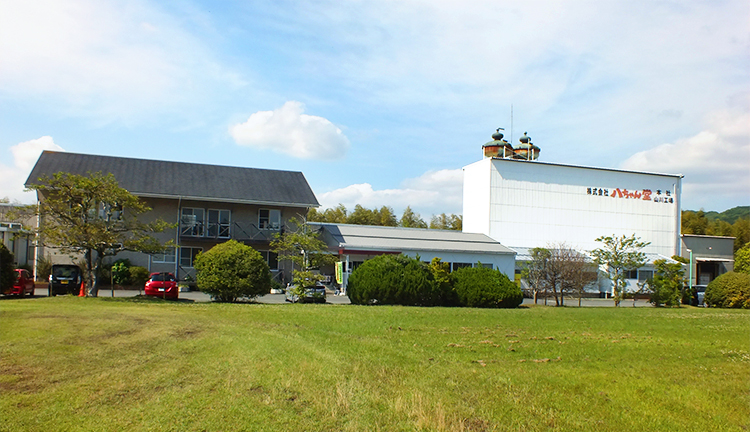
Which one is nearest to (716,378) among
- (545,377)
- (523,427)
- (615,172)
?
(545,377)

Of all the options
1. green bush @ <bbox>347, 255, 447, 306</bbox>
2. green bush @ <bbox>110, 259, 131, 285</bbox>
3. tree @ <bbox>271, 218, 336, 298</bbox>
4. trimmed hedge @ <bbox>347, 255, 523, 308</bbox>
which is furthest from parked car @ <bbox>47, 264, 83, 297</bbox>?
green bush @ <bbox>347, 255, 447, 306</bbox>

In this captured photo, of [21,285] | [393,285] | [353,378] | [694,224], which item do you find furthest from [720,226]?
[353,378]

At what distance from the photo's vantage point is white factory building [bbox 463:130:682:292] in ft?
146

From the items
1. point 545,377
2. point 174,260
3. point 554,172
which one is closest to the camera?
point 545,377

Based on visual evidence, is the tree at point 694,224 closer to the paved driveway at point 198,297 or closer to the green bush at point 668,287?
the green bush at point 668,287

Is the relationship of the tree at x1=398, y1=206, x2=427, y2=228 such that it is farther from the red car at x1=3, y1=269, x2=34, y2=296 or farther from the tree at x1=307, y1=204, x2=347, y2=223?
the red car at x1=3, y1=269, x2=34, y2=296

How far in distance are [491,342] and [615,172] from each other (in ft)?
135

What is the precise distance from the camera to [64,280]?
981 inches

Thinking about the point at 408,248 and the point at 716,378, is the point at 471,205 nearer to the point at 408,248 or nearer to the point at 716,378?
the point at 408,248

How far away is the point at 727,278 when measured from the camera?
25.9m

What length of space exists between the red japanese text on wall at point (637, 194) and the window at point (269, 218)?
26.5m

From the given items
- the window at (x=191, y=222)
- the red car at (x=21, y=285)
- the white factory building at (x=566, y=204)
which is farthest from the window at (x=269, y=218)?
the white factory building at (x=566, y=204)

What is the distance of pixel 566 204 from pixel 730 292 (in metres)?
21.0

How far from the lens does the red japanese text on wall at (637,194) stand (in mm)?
46594
